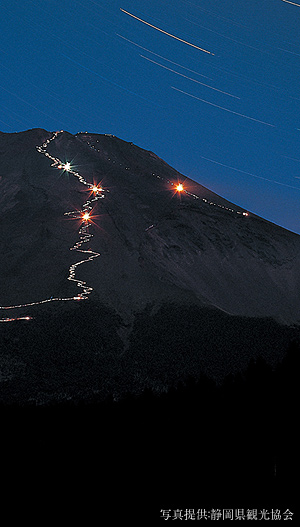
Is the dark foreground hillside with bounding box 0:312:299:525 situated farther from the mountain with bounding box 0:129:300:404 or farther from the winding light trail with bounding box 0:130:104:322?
the winding light trail with bounding box 0:130:104:322

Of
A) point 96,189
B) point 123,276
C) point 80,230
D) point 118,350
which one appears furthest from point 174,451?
point 96,189

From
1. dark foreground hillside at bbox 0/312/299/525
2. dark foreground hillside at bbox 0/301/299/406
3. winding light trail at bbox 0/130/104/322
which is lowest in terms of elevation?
dark foreground hillside at bbox 0/312/299/525

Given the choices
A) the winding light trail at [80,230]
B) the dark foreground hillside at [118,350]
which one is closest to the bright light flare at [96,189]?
the winding light trail at [80,230]

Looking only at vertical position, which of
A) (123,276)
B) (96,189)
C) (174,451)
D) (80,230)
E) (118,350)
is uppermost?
(96,189)

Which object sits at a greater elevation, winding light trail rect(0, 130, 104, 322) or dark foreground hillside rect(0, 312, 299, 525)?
winding light trail rect(0, 130, 104, 322)

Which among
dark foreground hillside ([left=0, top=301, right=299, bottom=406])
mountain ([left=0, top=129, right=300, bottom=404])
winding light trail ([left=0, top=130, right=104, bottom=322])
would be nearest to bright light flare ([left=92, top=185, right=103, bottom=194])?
winding light trail ([left=0, top=130, right=104, bottom=322])

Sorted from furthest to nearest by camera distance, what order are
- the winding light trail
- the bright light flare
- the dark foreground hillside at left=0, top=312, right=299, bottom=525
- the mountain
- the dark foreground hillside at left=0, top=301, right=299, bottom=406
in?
1. the bright light flare
2. the winding light trail
3. the mountain
4. the dark foreground hillside at left=0, top=301, right=299, bottom=406
5. the dark foreground hillside at left=0, top=312, right=299, bottom=525

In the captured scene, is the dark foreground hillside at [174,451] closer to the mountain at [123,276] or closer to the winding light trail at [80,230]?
the mountain at [123,276]

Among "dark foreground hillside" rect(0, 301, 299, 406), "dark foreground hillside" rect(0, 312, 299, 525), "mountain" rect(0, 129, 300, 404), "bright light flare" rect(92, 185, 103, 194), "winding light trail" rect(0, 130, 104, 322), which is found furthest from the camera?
"bright light flare" rect(92, 185, 103, 194)

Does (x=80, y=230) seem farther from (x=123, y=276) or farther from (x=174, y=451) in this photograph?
(x=174, y=451)
